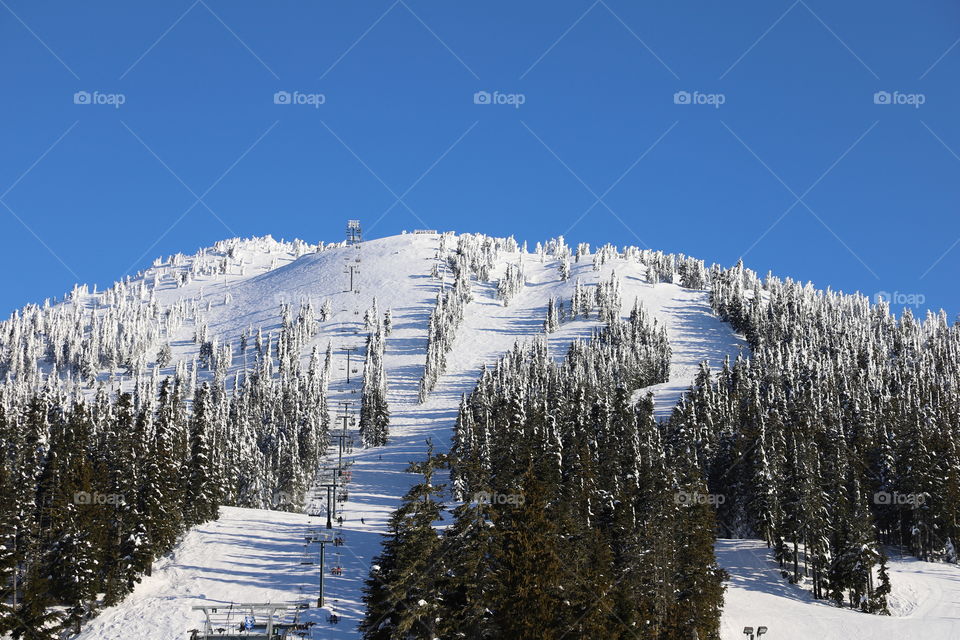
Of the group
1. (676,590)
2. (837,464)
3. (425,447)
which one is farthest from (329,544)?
(425,447)

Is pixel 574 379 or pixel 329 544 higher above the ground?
pixel 574 379

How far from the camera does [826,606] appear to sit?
69625mm

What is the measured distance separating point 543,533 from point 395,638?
7.55 metres

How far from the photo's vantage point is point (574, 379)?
160750 mm

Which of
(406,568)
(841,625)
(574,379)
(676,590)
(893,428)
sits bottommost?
(841,625)

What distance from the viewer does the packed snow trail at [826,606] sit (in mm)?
61625

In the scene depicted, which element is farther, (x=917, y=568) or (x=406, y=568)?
(x=917, y=568)

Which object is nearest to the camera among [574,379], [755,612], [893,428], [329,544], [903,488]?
[755,612]

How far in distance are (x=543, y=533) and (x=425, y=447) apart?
135 metres

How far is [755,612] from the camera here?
6562 centimetres

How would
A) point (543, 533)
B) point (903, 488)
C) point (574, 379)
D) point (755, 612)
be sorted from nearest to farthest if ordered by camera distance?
point (543, 533)
point (755, 612)
point (903, 488)
point (574, 379)

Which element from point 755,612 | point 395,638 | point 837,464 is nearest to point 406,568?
point 395,638

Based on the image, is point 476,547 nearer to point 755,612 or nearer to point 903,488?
point 755,612

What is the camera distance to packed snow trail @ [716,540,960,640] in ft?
202
